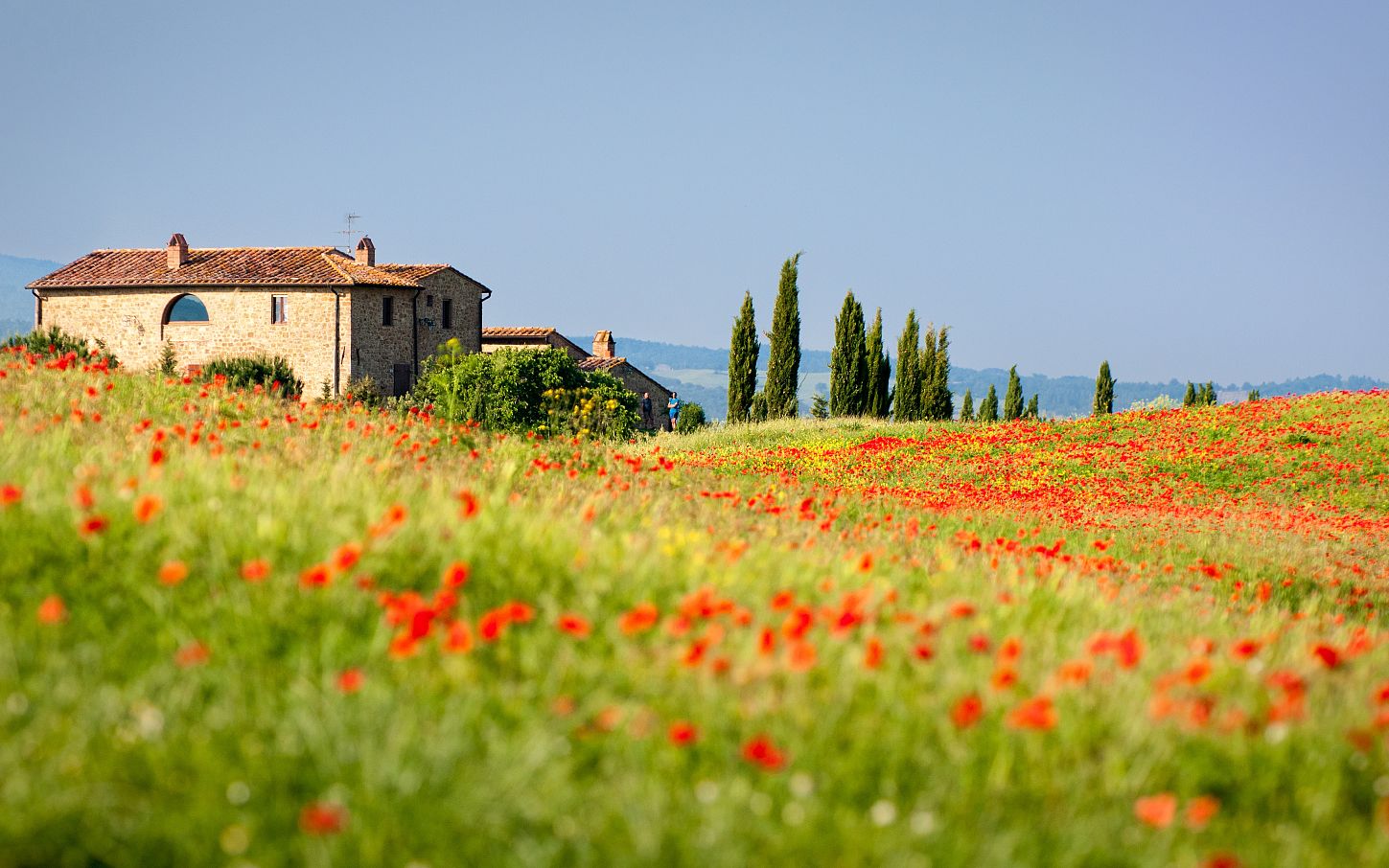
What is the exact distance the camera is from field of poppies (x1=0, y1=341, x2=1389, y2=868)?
140 inches

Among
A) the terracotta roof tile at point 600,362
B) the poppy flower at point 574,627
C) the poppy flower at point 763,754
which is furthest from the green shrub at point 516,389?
the poppy flower at point 763,754

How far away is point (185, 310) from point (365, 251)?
8.31 m

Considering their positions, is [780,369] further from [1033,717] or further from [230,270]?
[1033,717]

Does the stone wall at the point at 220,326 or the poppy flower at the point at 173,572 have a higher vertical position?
the stone wall at the point at 220,326

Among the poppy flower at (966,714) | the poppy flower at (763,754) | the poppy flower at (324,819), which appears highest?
the poppy flower at (966,714)

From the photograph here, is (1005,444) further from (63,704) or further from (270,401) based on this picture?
(63,704)

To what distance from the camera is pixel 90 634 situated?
14.7ft

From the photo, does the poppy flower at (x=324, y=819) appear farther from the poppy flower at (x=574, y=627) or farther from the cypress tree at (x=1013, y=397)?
the cypress tree at (x=1013, y=397)

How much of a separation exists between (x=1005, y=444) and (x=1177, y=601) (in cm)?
2166

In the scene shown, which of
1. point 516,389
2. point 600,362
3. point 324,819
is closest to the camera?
point 324,819

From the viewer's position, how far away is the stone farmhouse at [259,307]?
4875cm

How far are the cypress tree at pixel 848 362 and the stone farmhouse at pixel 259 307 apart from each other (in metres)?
19.8

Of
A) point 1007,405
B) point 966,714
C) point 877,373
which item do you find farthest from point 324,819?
point 1007,405

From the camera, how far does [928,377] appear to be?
2144 inches
